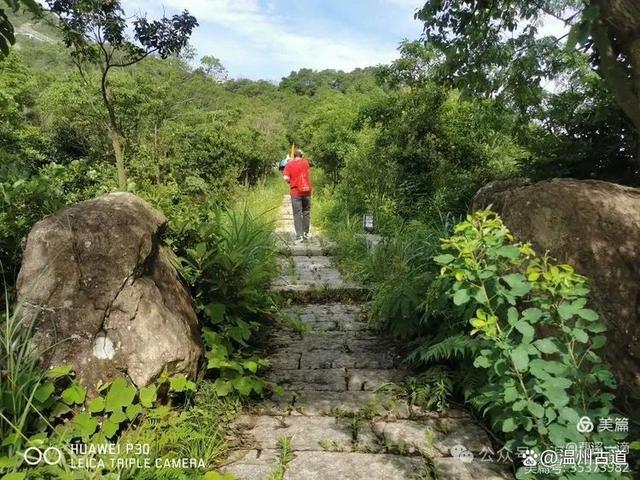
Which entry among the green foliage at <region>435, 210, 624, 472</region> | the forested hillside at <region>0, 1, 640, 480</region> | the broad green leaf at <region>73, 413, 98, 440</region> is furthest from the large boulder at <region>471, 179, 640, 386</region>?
the broad green leaf at <region>73, 413, 98, 440</region>

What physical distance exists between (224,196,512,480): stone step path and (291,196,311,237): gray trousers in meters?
4.13

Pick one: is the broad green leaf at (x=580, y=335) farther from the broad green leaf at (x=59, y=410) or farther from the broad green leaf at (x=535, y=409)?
the broad green leaf at (x=59, y=410)

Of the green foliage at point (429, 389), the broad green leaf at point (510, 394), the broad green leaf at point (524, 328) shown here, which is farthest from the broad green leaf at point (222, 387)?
the broad green leaf at point (524, 328)

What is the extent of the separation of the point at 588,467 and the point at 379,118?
839cm

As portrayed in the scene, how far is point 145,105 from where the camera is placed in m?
13.2

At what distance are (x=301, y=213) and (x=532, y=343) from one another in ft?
21.5

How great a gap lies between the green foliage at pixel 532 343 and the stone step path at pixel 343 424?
18.9 inches

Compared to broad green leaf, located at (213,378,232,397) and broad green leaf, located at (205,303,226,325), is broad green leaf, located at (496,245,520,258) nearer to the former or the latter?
broad green leaf, located at (213,378,232,397)

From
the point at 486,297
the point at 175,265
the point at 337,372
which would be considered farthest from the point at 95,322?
the point at 486,297

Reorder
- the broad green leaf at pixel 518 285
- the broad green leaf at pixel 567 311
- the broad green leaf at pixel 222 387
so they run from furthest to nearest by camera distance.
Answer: the broad green leaf at pixel 222 387, the broad green leaf at pixel 518 285, the broad green leaf at pixel 567 311

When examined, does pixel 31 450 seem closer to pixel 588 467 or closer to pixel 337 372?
pixel 337 372

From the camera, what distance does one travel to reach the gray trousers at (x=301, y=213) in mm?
8328

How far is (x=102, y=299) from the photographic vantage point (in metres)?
2.74

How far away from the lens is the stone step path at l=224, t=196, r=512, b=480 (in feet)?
7.77
